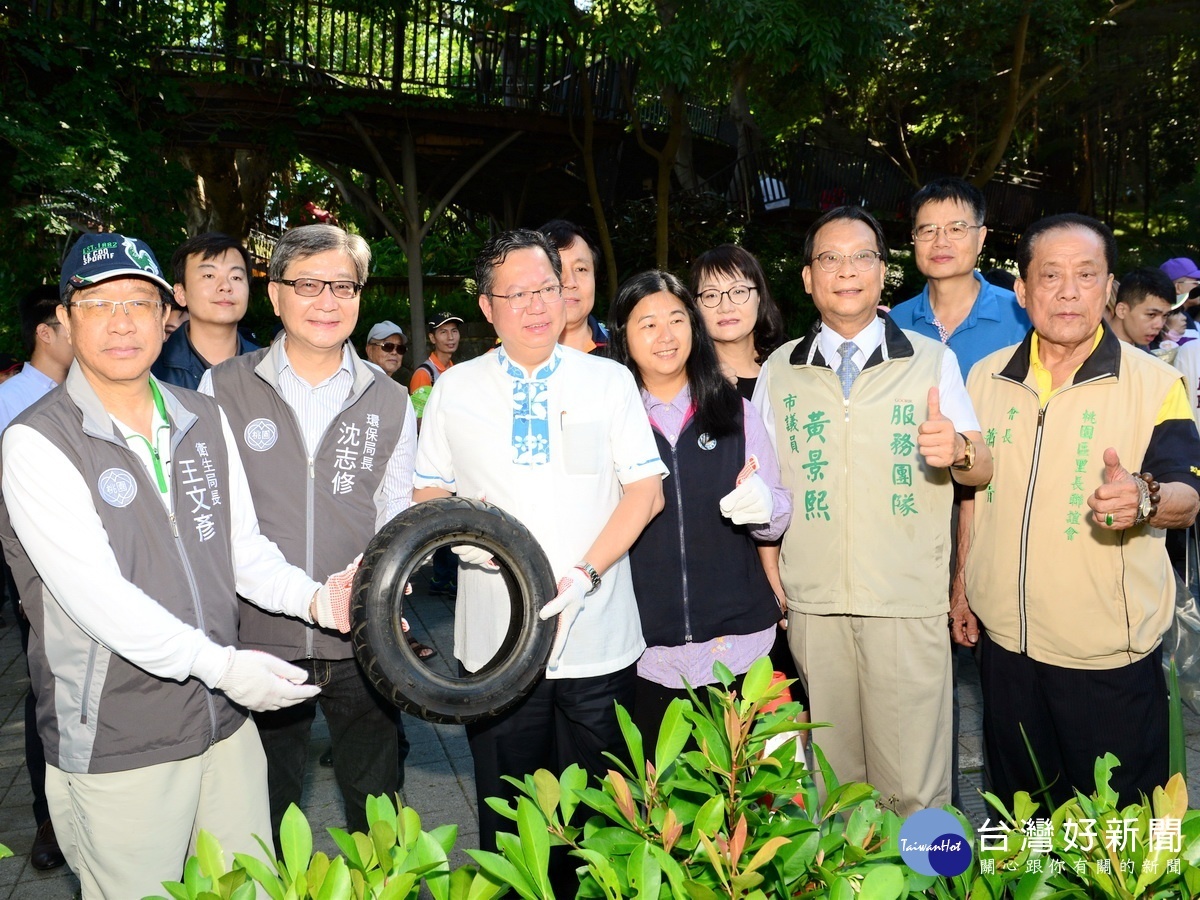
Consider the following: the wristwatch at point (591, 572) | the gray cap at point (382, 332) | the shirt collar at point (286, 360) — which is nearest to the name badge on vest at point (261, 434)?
the shirt collar at point (286, 360)

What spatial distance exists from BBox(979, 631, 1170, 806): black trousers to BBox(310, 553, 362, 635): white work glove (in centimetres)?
181

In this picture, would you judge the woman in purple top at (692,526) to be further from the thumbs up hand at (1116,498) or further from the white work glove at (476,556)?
the thumbs up hand at (1116,498)

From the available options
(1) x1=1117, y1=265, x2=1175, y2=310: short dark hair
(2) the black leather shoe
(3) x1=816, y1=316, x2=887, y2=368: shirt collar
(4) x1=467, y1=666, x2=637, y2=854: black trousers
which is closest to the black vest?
(4) x1=467, y1=666, x2=637, y2=854: black trousers

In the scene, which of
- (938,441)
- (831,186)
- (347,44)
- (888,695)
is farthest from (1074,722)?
(831,186)

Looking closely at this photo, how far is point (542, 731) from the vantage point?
2.67m

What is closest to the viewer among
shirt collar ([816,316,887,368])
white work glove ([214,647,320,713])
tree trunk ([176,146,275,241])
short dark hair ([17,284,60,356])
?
white work glove ([214,647,320,713])

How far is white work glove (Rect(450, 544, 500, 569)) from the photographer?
2.55m

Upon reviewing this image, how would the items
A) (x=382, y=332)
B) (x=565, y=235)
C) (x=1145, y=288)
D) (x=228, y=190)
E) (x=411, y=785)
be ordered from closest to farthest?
A: (x=565, y=235) → (x=411, y=785) → (x=1145, y=288) → (x=382, y=332) → (x=228, y=190)

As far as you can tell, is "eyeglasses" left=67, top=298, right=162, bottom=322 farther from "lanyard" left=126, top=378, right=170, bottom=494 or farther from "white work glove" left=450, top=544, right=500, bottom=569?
"white work glove" left=450, top=544, right=500, bottom=569

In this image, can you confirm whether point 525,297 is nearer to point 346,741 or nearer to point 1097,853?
point 346,741

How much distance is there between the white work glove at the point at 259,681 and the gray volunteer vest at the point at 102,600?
0.09 metres

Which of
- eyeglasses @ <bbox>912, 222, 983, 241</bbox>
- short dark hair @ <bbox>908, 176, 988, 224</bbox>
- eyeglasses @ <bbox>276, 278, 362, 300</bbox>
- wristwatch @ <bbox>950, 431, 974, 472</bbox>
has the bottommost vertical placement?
wristwatch @ <bbox>950, 431, 974, 472</bbox>

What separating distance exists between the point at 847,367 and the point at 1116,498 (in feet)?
2.70

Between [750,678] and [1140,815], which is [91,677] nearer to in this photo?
[750,678]
